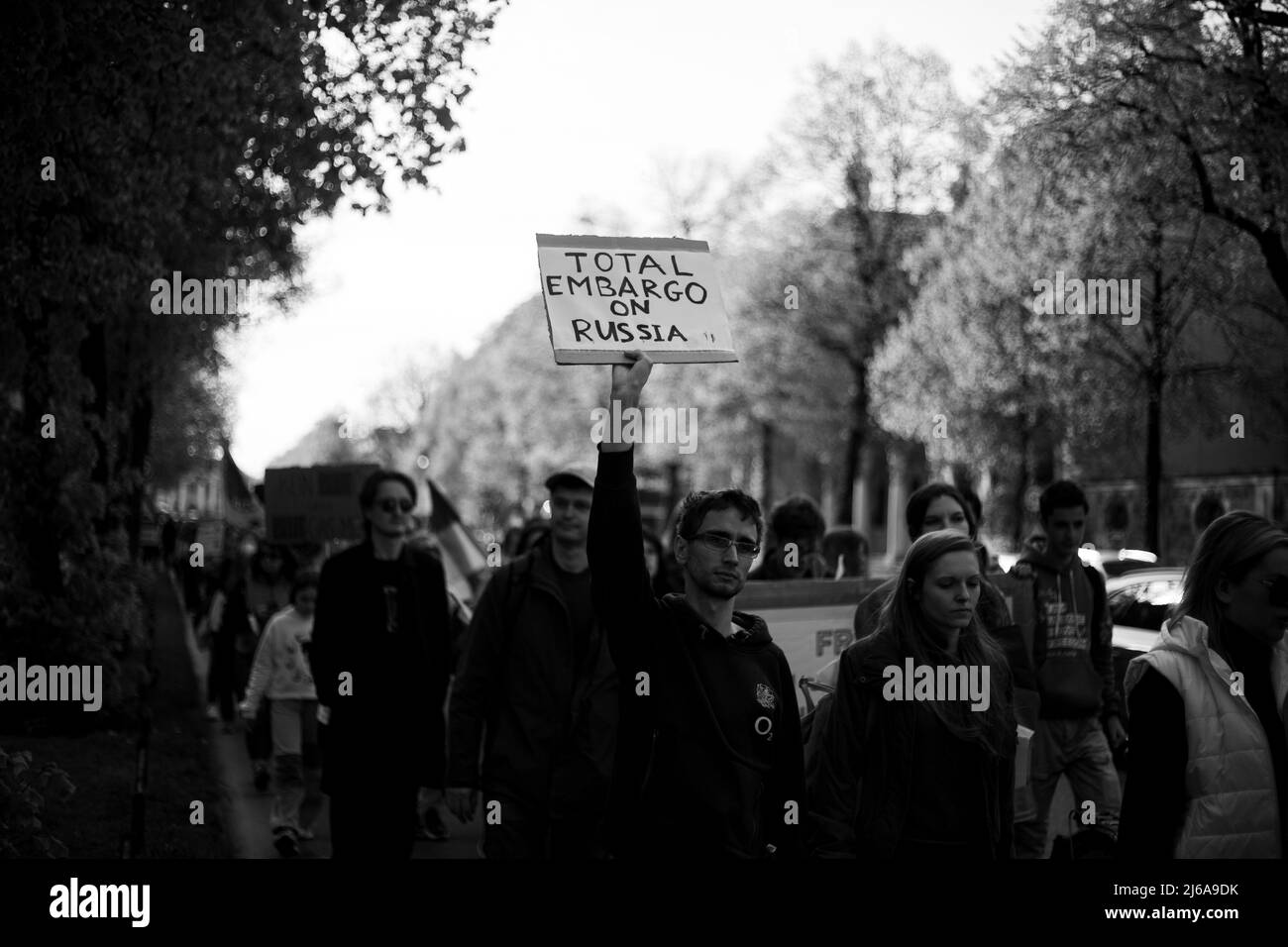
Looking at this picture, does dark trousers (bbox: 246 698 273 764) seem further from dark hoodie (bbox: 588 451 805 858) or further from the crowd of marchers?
dark hoodie (bbox: 588 451 805 858)

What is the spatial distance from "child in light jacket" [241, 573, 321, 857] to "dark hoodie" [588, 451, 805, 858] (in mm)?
6043

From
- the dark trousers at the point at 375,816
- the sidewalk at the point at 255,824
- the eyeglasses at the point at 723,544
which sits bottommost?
the sidewalk at the point at 255,824

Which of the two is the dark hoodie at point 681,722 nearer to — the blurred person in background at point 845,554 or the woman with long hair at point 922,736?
the woman with long hair at point 922,736

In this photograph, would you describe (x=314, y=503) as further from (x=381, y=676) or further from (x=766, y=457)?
(x=766, y=457)

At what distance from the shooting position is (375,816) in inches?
252

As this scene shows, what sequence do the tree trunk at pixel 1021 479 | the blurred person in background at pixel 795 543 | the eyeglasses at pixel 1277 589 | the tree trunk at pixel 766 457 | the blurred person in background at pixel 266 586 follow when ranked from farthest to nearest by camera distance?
the tree trunk at pixel 766 457 → the tree trunk at pixel 1021 479 → the blurred person in background at pixel 266 586 → the blurred person in background at pixel 795 543 → the eyeglasses at pixel 1277 589

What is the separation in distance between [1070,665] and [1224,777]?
345cm

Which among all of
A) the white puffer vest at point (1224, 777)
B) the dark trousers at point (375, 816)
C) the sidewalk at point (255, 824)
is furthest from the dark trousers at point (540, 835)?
the sidewalk at point (255, 824)

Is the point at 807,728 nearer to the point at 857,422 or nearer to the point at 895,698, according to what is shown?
the point at 895,698

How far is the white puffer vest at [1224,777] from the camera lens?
3.97 metres

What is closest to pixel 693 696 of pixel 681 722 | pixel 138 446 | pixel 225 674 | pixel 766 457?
pixel 681 722

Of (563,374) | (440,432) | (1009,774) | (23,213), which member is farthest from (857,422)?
(440,432)

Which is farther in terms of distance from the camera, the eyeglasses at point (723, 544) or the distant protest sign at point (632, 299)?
the distant protest sign at point (632, 299)

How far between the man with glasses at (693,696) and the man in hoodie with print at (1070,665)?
11.2ft
